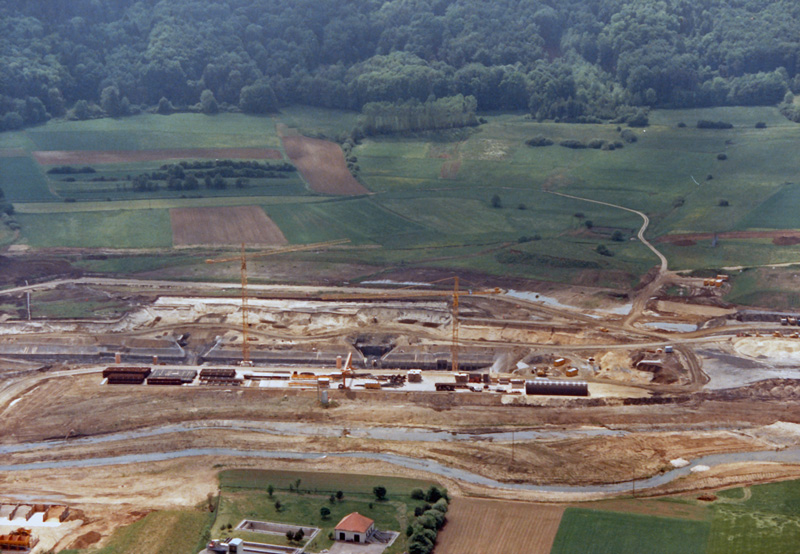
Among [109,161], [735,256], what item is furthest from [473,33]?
[735,256]

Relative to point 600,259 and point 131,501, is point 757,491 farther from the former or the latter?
point 600,259

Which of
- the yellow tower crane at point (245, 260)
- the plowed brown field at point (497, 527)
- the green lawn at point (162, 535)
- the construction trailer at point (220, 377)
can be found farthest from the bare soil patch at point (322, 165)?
the green lawn at point (162, 535)

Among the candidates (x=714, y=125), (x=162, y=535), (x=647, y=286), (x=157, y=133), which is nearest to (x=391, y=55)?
(x=157, y=133)

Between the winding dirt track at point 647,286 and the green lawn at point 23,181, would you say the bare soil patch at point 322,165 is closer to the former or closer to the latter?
the green lawn at point 23,181

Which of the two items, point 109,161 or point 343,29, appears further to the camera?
point 343,29

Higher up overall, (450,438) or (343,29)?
(343,29)

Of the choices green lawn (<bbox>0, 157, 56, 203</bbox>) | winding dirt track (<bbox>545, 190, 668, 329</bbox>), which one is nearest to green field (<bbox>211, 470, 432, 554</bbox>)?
winding dirt track (<bbox>545, 190, 668, 329</bbox>)
